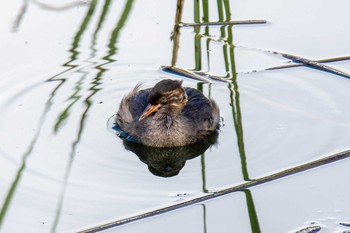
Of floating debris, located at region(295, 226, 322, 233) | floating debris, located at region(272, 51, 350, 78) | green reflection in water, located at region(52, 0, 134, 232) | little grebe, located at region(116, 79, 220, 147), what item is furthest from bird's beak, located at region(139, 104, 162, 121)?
floating debris, located at region(295, 226, 322, 233)

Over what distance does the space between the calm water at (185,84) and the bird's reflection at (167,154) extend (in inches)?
3.3

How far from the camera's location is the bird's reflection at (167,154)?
937cm

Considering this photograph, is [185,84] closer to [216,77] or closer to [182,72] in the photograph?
[182,72]

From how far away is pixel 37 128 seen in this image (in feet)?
32.3

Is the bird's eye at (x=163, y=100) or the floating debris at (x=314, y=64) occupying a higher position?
the floating debris at (x=314, y=64)

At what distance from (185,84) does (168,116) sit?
77 cm

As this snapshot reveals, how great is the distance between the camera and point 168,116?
10.1 metres

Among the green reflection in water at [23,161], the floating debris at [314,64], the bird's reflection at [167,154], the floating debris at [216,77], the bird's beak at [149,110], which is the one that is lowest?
the bird's reflection at [167,154]

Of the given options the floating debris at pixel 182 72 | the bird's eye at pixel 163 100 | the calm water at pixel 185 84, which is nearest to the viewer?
the calm water at pixel 185 84

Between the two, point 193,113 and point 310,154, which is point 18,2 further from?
point 310,154

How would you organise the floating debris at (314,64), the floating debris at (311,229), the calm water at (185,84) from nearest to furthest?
the floating debris at (311,229)
the calm water at (185,84)
the floating debris at (314,64)

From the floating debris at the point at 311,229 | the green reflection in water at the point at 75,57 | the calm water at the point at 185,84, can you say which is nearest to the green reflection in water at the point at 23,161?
the calm water at the point at 185,84

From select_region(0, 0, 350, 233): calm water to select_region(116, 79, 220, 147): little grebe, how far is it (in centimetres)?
20

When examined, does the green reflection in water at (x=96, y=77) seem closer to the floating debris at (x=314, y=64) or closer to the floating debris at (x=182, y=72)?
the floating debris at (x=182, y=72)
